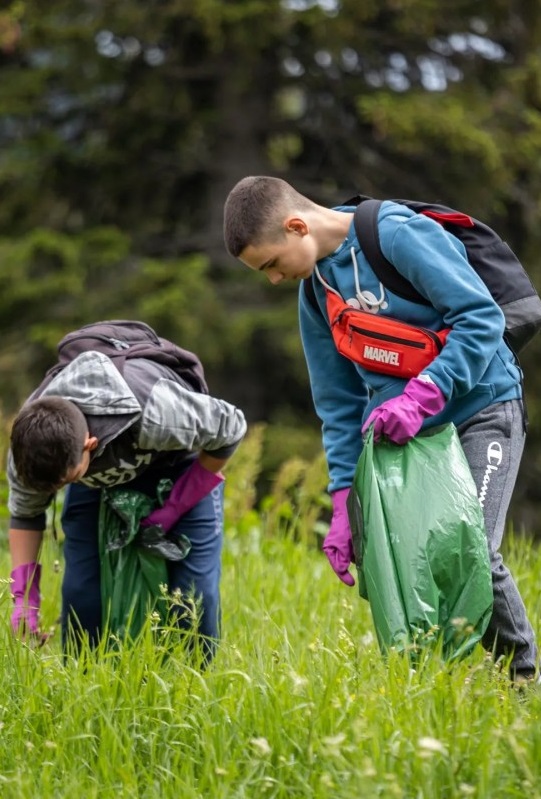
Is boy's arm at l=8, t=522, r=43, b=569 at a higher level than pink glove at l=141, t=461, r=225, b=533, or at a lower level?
lower

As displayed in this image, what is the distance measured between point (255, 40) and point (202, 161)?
7.10ft

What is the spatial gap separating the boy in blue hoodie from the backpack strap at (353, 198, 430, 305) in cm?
2

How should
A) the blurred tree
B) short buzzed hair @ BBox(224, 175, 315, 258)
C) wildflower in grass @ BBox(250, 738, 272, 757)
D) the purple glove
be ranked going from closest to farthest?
wildflower in grass @ BBox(250, 738, 272, 757) < short buzzed hair @ BBox(224, 175, 315, 258) < the purple glove < the blurred tree

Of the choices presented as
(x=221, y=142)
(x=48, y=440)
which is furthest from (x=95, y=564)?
(x=221, y=142)

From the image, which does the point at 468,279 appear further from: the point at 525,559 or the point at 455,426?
the point at 525,559

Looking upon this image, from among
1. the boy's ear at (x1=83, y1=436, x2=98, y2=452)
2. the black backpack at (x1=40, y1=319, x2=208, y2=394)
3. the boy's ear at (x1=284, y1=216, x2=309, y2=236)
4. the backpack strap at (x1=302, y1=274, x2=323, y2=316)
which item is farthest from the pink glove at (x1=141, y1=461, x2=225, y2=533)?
the boy's ear at (x1=284, y1=216, x2=309, y2=236)

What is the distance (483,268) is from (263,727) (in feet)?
4.51

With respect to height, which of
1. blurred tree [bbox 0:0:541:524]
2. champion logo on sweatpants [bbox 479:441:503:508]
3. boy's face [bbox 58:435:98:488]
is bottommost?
blurred tree [bbox 0:0:541:524]

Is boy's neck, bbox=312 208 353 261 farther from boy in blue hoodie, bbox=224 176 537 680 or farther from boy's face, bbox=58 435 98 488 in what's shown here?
boy's face, bbox=58 435 98 488

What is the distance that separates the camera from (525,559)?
4.97 metres

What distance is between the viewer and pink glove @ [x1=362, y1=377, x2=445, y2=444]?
305cm

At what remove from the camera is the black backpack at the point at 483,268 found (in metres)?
3.25

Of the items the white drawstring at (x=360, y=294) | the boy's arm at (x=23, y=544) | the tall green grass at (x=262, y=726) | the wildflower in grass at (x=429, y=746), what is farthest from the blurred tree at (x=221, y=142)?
the wildflower in grass at (x=429, y=746)

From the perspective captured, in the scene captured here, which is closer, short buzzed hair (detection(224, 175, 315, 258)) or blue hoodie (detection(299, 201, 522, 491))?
blue hoodie (detection(299, 201, 522, 491))
